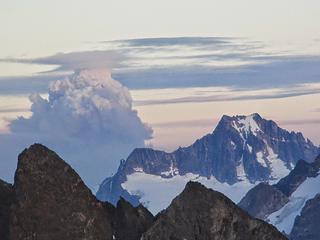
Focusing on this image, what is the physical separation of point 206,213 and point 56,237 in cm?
2013

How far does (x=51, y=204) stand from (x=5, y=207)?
653cm

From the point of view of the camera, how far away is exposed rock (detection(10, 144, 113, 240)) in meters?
141

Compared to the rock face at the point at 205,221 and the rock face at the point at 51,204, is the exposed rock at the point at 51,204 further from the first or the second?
the rock face at the point at 205,221

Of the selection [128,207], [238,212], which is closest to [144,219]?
[128,207]

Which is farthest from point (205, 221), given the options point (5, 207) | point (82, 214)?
point (5, 207)

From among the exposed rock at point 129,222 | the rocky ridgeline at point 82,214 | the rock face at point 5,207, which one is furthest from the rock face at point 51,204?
the exposed rock at point 129,222

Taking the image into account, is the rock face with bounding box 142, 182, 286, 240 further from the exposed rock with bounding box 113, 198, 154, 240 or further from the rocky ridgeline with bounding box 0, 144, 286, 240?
the exposed rock with bounding box 113, 198, 154, 240

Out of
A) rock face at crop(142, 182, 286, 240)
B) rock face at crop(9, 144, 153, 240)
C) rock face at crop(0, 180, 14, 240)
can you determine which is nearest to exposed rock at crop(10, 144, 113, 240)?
rock face at crop(9, 144, 153, 240)

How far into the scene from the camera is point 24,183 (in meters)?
144

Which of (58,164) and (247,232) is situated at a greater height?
(58,164)

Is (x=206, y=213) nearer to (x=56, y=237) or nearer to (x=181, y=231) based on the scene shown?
(x=181, y=231)

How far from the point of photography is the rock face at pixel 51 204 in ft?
464

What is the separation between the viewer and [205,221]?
150625mm

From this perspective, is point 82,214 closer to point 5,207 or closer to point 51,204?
point 51,204
